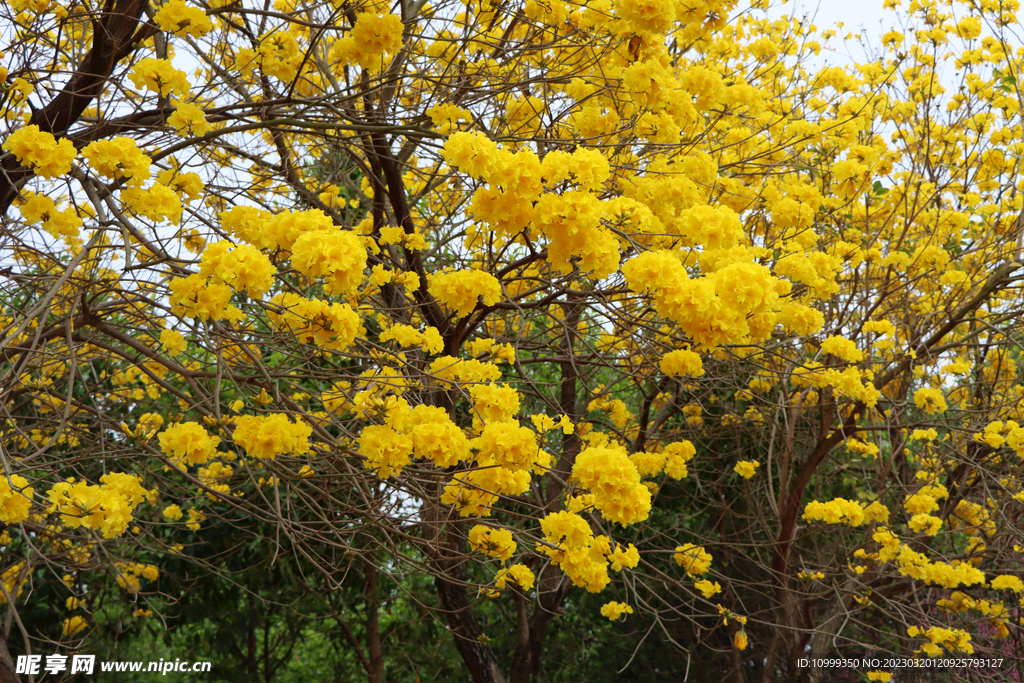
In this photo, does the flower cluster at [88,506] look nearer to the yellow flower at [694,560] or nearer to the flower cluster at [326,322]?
the flower cluster at [326,322]

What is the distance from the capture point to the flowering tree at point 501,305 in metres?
2.23

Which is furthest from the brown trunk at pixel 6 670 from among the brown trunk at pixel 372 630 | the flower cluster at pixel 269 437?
the brown trunk at pixel 372 630

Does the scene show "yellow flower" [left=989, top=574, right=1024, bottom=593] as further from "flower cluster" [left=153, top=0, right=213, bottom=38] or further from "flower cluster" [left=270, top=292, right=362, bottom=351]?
"flower cluster" [left=153, top=0, right=213, bottom=38]

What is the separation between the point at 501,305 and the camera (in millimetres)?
3510

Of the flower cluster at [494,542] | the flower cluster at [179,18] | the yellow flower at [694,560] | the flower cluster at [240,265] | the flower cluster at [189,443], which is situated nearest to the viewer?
the flower cluster at [240,265]

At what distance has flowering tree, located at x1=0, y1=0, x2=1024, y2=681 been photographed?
2230mm

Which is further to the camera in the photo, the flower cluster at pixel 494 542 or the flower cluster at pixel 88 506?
the flower cluster at pixel 494 542

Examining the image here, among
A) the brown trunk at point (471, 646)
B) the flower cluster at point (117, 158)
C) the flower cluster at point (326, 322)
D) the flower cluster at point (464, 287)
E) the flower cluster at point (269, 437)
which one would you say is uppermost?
the flower cluster at point (117, 158)

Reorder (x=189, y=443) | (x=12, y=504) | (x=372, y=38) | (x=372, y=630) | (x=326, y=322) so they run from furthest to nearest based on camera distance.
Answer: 1. (x=372, y=630)
2. (x=372, y=38)
3. (x=189, y=443)
4. (x=12, y=504)
5. (x=326, y=322)

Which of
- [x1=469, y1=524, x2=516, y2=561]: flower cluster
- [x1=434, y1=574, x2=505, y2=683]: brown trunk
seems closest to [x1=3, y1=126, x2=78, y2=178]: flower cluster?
[x1=469, y1=524, x2=516, y2=561]: flower cluster

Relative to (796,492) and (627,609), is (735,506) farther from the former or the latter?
(627,609)

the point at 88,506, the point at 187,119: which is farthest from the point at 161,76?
the point at 88,506

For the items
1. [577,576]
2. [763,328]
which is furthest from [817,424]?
[763,328]

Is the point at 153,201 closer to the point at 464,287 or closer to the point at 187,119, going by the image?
the point at 187,119
